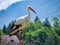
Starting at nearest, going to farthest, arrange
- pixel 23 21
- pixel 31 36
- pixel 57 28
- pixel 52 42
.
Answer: pixel 23 21
pixel 52 42
pixel 31 36
pixel 57 28

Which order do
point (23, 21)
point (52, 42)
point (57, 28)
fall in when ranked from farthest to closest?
point (57, 28), point (52, 42), point (23, 21)

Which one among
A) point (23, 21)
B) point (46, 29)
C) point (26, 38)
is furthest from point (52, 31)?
point (23, 21)

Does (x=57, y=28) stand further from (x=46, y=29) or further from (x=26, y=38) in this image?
(x=26, y=38)

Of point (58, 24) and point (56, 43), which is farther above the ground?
point (58, 24)

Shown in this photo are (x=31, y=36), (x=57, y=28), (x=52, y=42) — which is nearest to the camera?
(x=52, y=42)

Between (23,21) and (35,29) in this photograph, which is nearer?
(23,21)

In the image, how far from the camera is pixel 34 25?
2059 cm

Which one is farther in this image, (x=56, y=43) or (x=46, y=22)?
(x=46, y=22)

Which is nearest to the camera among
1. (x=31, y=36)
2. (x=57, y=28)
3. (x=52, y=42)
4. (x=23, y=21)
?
(x=23, y=21)

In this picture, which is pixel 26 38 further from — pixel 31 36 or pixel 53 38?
pixel 53 38

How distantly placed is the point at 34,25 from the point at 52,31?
1.52 meters

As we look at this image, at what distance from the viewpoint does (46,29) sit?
19156 mm

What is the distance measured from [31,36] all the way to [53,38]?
136 cm

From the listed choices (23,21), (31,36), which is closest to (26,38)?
(31,36)
